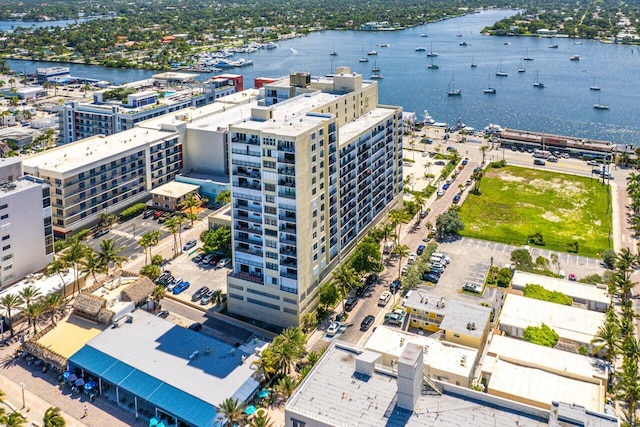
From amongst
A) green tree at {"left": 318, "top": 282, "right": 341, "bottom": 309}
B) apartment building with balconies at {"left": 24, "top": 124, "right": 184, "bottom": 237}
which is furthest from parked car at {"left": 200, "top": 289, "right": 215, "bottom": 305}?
apartment building with balconies at {"left": 24, "top": 124, "right": 184, "bottom": 237}

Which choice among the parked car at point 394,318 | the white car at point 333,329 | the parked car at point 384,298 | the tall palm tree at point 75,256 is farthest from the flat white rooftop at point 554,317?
the tall palm tree at point 75,256

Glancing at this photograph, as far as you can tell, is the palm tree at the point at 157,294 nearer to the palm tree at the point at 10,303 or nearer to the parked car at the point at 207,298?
the parked car at the point at 207,298

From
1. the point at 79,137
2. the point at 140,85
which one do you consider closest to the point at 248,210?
the point at 79,137

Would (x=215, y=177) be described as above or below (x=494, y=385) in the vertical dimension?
above

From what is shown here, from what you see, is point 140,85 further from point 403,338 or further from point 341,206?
point 403,338

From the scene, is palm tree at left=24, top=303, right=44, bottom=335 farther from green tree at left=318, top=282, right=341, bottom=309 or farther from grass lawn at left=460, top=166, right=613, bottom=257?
grass lawn at left=460, top=166, right=613, bottom=257

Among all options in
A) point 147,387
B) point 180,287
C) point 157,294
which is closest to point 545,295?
point 180,287

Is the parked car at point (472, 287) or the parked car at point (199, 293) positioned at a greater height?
the parked car at point (199, 293)
